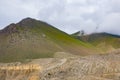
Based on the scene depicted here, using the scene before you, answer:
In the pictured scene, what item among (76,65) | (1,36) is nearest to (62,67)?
(76,65)

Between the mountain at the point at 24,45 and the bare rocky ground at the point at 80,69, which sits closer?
the bare rocky ground at the point at 80,69

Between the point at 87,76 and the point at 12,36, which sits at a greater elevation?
the point at 12,36

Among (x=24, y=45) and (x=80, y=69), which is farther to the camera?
(x=24, y=45)

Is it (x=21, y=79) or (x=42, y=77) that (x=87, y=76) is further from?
(x=21, y=79)

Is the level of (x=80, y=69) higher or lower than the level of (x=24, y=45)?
lower

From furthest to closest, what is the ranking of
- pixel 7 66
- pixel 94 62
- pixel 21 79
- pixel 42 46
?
pixel 42 46 → pixel 7 66 → pixel 21 79 → pixel 94 62

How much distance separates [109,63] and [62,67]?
10177mm

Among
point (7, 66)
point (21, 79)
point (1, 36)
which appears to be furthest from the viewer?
A: point (1, 36)

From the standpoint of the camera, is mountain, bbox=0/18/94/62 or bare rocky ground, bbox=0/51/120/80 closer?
bare rocky ground, bbox=0/51/120/80

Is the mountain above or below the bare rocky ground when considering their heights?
above

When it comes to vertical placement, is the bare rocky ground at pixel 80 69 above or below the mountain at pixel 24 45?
below

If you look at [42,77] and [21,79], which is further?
[21,79]

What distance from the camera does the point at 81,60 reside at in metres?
105

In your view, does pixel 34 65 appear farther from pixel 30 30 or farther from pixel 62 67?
pixel 30 30
